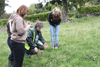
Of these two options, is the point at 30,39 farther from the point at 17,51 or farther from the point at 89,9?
the point at 89,9

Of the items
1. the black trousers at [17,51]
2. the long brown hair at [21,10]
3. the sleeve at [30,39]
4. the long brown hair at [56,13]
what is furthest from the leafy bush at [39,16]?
the black trousers at [17,51]

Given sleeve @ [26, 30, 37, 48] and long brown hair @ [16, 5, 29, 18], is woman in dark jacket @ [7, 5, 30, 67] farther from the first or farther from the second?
sleeve @ [26, 30, 37, 48]

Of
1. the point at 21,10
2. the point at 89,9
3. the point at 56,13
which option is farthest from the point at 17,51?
the point at 89,9

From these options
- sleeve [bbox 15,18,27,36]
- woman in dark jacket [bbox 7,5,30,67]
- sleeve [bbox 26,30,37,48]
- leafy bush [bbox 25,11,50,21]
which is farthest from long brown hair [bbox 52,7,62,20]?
leafy bush [bbox 25,11,50,21]

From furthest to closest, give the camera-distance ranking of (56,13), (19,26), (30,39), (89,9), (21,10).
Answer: (89,9)
(56,13)
(30,39)
(21,10)
(19,26)

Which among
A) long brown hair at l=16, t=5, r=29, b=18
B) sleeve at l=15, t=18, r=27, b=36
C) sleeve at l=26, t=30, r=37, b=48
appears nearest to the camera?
sleeve at l=15, t=18, r=27, b=36

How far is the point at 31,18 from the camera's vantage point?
2438 centimetres

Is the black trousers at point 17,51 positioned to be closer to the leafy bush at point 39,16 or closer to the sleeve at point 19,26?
Result: the sleeve at point 19,26

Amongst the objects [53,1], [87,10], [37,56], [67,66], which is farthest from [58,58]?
[87,10]

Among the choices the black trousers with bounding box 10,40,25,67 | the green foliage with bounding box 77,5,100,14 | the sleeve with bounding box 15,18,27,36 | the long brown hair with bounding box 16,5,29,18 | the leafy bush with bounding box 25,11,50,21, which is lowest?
the black trousers with bounding box 10,40,25,67

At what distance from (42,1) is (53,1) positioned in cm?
194

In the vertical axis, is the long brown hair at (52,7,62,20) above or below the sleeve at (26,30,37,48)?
above

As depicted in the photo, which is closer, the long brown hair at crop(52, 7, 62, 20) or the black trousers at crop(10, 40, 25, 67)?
the black trousers at crop(10, 40, 25, 67)

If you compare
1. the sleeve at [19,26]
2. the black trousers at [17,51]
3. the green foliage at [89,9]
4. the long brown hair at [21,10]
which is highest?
the green foliage at [89,9]
